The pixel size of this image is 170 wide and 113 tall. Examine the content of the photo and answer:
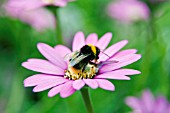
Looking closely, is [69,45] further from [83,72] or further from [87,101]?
[87,101]

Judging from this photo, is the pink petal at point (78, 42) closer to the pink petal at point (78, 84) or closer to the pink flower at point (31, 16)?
the pink petal at point (78, 84)

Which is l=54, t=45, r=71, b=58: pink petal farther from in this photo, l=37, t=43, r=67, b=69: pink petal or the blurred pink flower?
the blurred pink flower

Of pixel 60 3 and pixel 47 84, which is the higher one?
pixel 60 3

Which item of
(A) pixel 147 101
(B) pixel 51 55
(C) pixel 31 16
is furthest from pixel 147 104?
(C) pixel 31 16

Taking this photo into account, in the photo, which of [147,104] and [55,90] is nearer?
[55,90]

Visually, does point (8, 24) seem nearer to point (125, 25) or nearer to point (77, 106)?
point (125, 25)

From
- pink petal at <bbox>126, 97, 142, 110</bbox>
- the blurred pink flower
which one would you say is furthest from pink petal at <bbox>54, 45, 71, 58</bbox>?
the blurred pink flower

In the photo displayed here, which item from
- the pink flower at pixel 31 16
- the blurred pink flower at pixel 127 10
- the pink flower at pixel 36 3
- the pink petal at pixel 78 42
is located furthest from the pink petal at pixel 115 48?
the blurred pink flower at pixel 127 10
